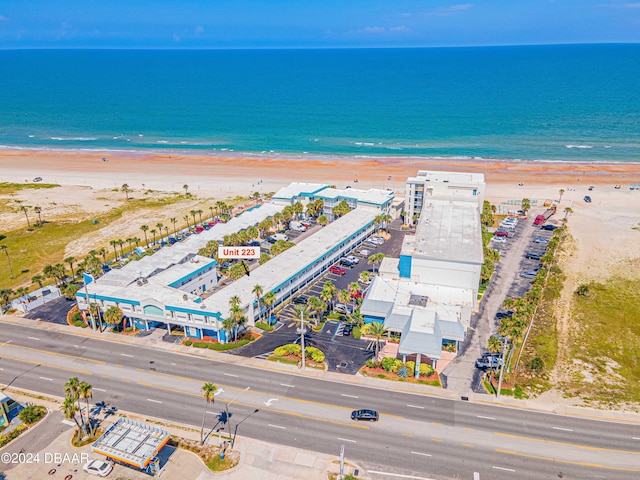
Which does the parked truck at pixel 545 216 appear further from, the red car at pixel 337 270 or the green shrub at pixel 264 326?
the green shrub at pixel 264 326

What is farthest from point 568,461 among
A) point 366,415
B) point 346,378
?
point 346,378

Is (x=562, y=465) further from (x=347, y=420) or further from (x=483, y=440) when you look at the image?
(x=347, y=420)

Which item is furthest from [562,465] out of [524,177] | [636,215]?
[524,177]

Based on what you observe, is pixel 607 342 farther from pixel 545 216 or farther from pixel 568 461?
pixel 545 216

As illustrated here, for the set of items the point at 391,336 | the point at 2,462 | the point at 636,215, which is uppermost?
the point at 636,215

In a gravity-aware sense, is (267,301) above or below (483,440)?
above

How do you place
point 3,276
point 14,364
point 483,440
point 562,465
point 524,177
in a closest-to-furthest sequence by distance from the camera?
1. point 562,465
2. point 483,440
3. point 14,364
4. point 3,276
5. point 524,177

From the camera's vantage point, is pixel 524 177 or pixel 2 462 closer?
pixel 2 462

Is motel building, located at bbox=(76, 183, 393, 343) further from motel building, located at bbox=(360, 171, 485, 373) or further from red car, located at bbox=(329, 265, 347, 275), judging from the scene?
motel building, located at bbox=(360, 171, 485, 373)

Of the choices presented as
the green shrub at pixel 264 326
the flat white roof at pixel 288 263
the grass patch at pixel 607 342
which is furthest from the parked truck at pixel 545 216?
the green shrub at pixel 264 326
